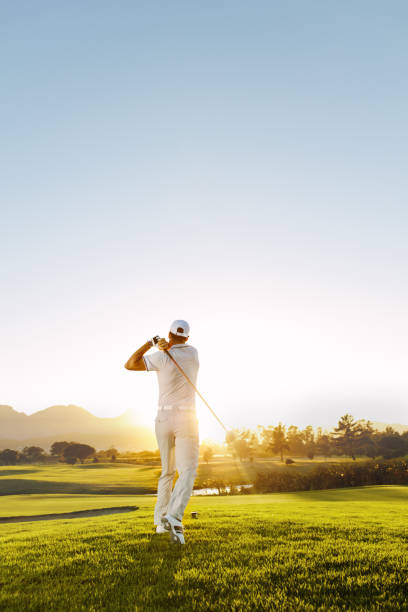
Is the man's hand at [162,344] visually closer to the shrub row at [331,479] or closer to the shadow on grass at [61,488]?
the shadow on grass at [61,488]

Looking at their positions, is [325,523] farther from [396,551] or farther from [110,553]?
[110,553]

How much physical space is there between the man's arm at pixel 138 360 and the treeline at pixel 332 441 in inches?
3572

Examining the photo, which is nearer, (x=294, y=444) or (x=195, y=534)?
(x=195, y=534)

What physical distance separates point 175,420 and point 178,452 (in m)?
0.46

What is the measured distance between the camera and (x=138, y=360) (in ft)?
22.4

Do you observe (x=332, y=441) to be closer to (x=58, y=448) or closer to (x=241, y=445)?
(x=58, y=448)

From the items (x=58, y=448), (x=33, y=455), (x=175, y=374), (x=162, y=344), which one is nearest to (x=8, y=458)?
(x=33, y=455)

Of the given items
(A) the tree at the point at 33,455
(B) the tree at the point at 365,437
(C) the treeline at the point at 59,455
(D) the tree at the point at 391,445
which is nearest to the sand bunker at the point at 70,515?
(D) the tree at the point at 391,445

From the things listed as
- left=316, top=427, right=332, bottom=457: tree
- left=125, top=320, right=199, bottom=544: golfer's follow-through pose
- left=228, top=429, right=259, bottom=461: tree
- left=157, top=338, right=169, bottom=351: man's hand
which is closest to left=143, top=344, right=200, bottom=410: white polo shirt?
left=125, top=320, right=199, bottom=544: golfer's follow-through pose

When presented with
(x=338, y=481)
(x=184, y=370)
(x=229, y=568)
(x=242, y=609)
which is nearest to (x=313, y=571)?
(x=229, y=568)

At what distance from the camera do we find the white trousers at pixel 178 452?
626 cm

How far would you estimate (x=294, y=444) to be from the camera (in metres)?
138

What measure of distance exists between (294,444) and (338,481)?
99074mm

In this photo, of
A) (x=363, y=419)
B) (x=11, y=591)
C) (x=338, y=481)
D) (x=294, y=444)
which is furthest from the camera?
(x=294, y=444)
